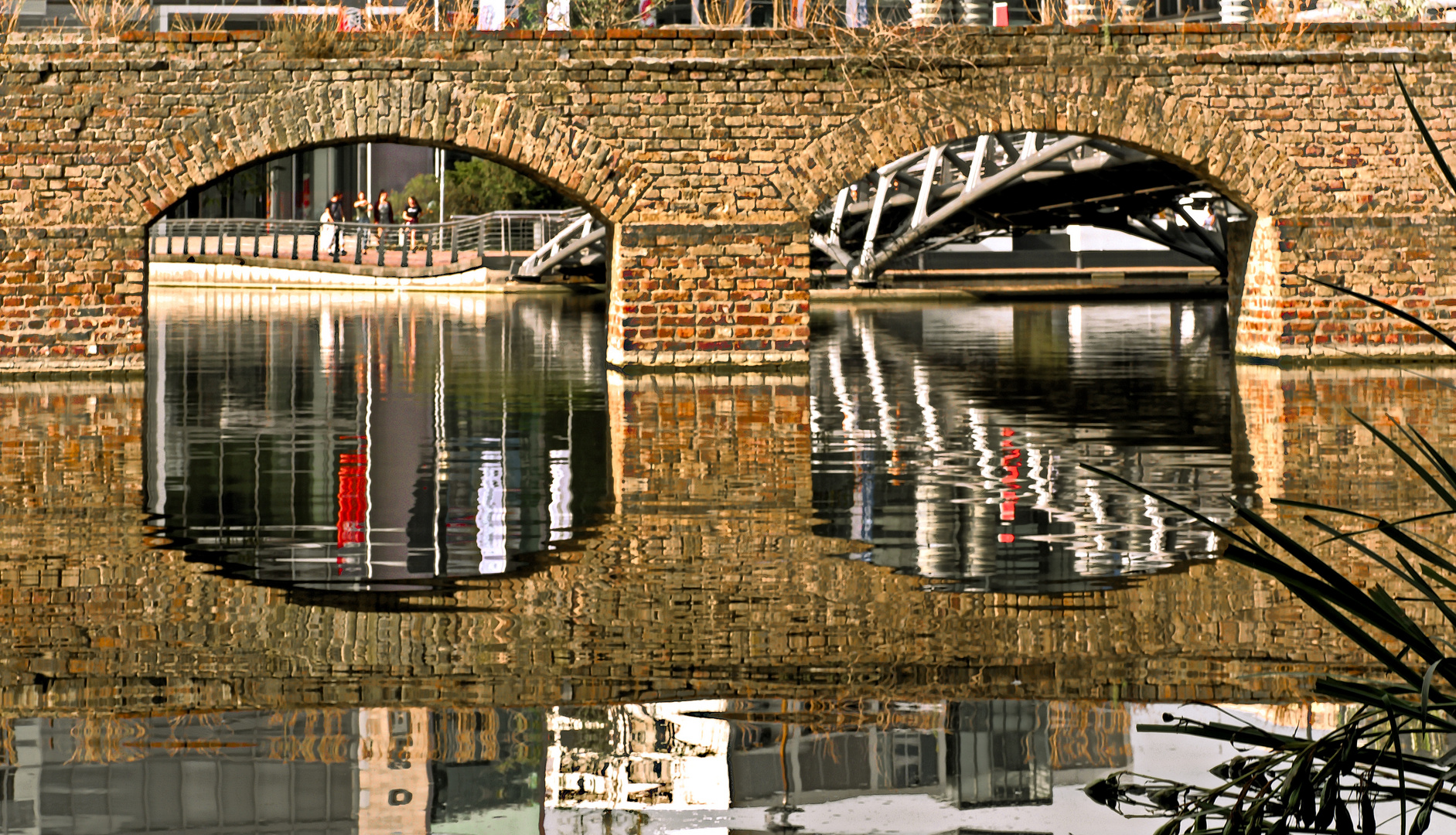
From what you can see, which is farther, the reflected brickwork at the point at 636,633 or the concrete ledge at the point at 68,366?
the concrete ledge at the point at 68,366

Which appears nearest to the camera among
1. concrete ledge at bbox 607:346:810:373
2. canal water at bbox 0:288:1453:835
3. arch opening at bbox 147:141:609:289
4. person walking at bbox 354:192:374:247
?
canal water at bbox 0:288:1453:835

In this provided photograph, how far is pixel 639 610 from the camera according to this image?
5738 millimetres

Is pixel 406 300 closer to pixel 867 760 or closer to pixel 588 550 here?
pixel 588 550

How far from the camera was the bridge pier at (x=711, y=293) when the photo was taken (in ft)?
50.1

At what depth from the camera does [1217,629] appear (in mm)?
5363

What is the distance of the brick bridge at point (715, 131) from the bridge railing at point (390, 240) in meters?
18.4

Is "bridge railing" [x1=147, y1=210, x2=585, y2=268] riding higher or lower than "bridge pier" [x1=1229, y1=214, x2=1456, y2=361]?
higher

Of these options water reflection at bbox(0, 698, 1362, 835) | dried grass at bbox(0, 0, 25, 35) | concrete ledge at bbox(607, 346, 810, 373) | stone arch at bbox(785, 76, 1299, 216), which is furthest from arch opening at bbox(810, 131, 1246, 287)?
water reflection at bbox(0, 698, 1362, 835)

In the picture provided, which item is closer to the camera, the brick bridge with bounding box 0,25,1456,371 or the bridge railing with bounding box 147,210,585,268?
the brick bridge with bounding box 0,25,1456,371

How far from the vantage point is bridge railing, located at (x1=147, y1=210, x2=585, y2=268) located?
35.4 meters

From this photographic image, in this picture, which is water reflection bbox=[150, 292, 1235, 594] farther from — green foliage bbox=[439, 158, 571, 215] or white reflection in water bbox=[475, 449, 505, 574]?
green foliage bbox=[439, 158, 571, 215]

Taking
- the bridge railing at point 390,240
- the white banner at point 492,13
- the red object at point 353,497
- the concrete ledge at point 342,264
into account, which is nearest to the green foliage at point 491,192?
the bridge railing at point 390,240

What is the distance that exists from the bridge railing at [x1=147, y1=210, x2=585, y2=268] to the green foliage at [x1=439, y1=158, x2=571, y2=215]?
1645mm

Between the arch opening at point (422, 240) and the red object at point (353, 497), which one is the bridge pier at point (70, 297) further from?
the arch opening at point (422, 240)
